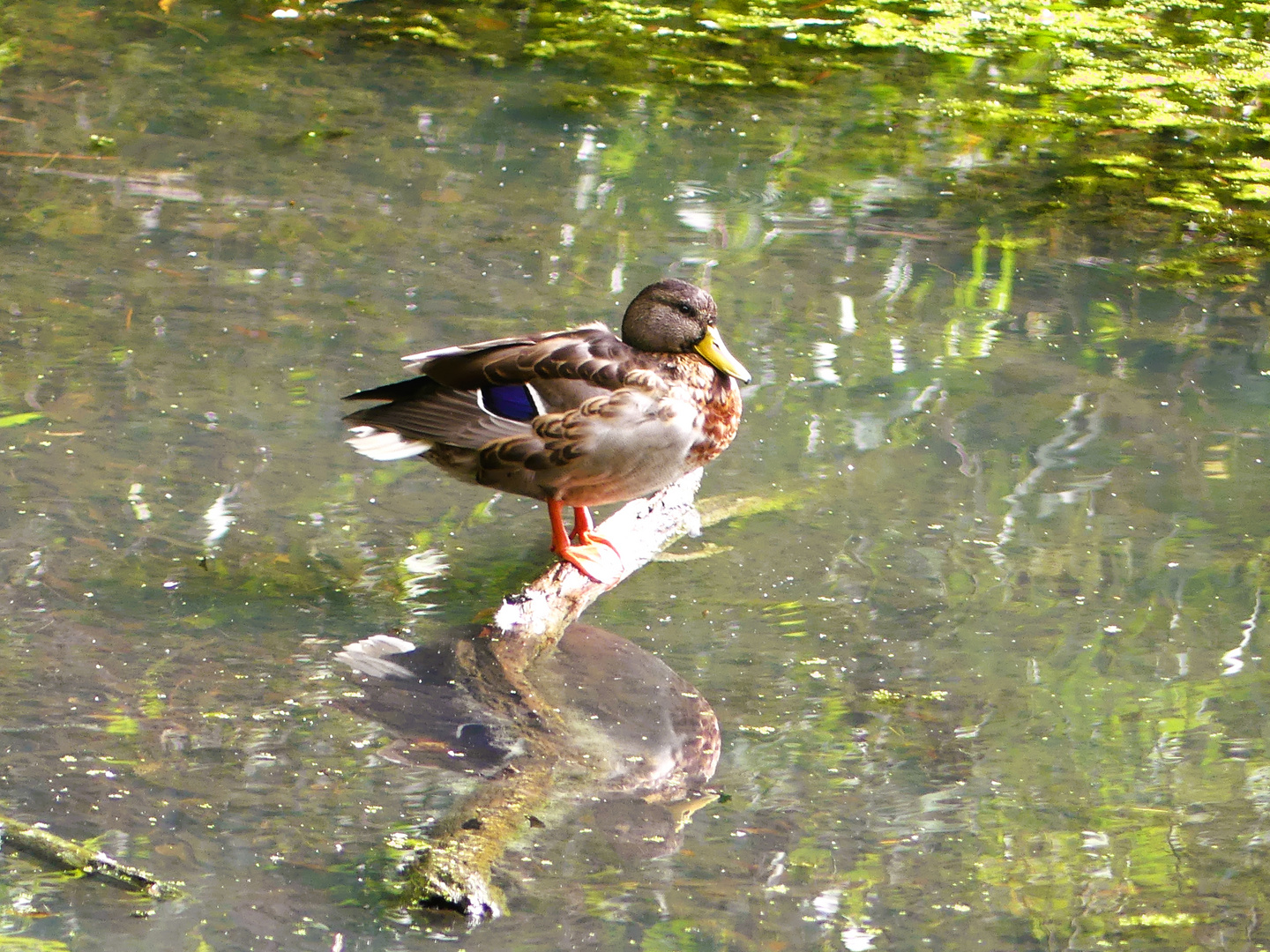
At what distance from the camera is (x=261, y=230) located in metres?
5.95

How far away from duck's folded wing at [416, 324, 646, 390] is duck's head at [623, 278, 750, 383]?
0.23ft

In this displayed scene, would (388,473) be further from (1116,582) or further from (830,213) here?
(830,213)

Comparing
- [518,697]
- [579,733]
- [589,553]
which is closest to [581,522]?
[589,553]

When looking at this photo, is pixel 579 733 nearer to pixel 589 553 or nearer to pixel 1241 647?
pixel 589 553

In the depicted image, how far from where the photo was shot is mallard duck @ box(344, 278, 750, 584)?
12.0 feet

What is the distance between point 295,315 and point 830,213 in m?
2.34

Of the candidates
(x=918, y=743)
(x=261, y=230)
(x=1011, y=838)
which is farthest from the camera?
(x=261, y=230)

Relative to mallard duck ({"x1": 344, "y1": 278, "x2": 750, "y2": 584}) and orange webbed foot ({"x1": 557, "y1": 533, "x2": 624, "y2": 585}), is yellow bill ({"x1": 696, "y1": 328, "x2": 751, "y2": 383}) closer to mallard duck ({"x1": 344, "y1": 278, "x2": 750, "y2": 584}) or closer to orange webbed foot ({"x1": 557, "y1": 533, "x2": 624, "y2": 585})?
mallard duck ({"x1": 344, "y1": 278, "x2": 750, "y2": 584})

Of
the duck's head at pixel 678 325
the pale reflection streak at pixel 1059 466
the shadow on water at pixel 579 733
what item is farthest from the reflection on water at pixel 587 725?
the pale reflection streak at pixel 1059 466

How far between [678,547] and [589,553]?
44 cm

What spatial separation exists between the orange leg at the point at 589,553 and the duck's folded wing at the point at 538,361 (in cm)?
34

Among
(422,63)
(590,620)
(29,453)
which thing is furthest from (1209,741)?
(422,63)

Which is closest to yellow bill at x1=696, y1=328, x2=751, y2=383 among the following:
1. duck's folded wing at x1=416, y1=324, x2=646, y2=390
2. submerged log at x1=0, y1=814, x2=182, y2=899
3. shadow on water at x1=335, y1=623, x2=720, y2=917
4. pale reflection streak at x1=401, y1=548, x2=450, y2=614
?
duck's folded wing at x1=416, y1=324, x2=646, y2=390

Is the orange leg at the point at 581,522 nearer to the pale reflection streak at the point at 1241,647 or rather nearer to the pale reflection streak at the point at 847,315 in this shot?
the pale reflection streak at the point at 1241,647
